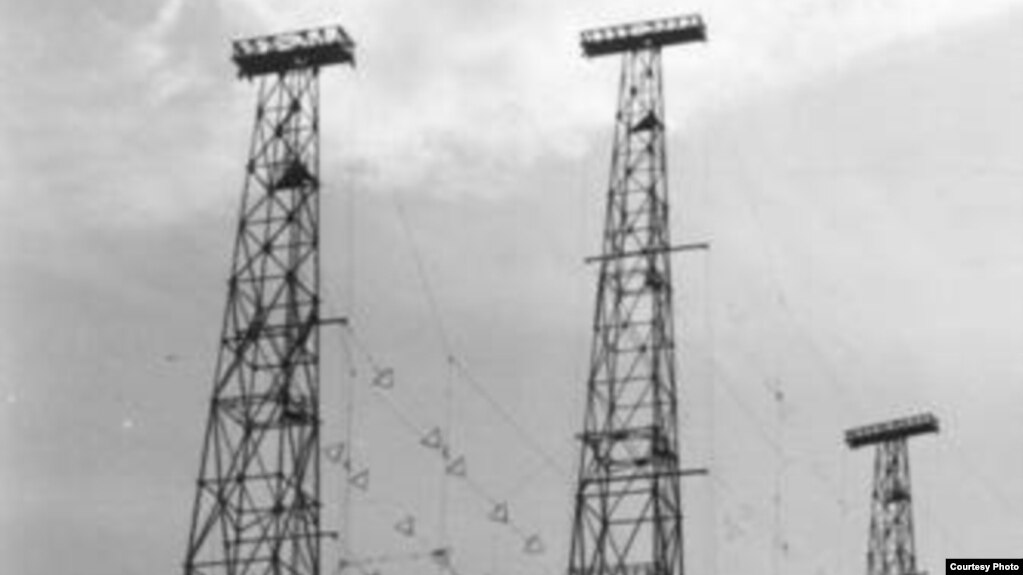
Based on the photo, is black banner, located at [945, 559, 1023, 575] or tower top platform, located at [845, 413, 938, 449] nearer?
black banner, located at [945, 559, 1023, 575]

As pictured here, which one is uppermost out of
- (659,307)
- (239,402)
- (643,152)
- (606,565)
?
(643,152)

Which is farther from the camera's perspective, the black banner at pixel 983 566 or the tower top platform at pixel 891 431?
the tower top platform at pixel 891 431

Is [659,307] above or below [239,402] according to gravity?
above

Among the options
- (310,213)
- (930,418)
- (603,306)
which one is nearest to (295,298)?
(310,213)

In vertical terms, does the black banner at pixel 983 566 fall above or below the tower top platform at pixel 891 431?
below

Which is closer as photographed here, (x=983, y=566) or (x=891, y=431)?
(x=983, y=566)

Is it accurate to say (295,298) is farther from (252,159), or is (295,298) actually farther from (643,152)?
(643,152)

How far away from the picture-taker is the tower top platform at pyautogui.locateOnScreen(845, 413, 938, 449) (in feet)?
277

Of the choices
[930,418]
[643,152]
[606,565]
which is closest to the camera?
[606,565]

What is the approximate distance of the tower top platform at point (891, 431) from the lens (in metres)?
84.5

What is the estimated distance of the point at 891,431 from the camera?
84.9 meters

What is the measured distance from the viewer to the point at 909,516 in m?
84.6

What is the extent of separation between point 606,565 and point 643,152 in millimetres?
13093

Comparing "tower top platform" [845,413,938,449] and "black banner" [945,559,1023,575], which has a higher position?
"tower top platform" [845,413,938,449]
